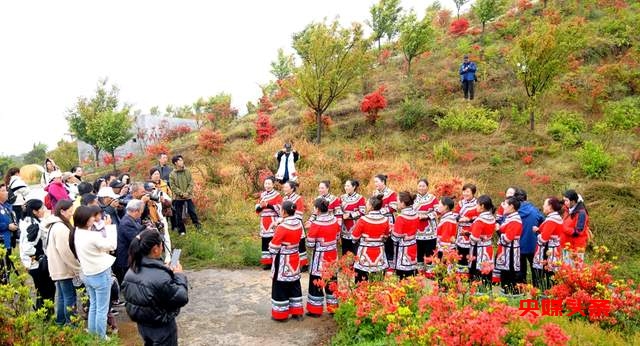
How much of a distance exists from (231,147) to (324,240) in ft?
→ 41.7

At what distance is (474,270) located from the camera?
6.80 meters

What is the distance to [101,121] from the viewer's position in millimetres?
16906

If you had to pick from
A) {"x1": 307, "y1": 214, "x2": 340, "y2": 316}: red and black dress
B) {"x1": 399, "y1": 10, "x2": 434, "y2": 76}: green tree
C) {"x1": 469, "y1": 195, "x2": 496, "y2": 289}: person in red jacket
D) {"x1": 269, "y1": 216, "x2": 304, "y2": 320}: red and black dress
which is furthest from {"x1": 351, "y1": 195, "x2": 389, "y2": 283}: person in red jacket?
{"x1": 399, "y1": 10, "x2": 434, "y2": 76}: green tree

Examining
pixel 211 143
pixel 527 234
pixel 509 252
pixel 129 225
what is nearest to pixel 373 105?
pixel 211 143

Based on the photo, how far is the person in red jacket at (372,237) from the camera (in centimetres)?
571

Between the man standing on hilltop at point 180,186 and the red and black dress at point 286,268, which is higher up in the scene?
the man standing on hilltop at point 180,186

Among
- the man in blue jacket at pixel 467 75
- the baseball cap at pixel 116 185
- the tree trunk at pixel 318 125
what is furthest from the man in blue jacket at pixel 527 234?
the man in blue jacket at pixel 467 75

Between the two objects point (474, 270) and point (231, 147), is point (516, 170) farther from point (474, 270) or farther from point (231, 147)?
point (231, 147)

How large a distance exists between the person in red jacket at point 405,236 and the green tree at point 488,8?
1958 cm

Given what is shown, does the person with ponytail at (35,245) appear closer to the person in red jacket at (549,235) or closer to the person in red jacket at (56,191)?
the person in red jacket at (56,191)

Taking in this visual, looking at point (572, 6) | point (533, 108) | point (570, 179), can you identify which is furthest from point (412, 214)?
point (572, 6)

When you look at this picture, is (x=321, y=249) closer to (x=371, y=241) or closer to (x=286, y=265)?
(x=286, y=265)

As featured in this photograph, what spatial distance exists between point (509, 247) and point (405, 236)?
149 cm

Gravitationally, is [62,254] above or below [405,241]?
above
